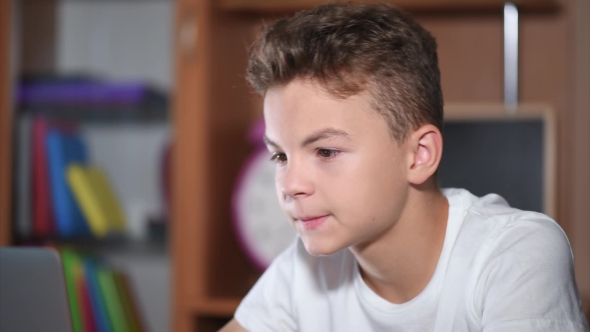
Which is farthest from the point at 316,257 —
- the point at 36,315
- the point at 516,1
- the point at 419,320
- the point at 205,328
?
→ the point at 516,1

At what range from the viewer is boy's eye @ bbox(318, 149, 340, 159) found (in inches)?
35.8

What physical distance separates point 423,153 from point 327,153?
0.46ft

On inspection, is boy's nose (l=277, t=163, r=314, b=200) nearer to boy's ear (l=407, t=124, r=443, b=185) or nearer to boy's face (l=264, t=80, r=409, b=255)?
boy's face (l=264, t=80, r=409, b=255)

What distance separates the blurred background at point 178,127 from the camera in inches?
67.7

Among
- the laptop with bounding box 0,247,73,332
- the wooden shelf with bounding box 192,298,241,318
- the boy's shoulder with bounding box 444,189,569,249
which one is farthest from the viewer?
the wooden shelf with bounding box 192,298,241,318

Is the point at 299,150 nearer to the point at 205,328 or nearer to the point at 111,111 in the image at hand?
the point at 205,328

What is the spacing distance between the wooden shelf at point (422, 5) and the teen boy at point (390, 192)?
75 centimetres

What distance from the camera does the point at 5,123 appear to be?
1.83m

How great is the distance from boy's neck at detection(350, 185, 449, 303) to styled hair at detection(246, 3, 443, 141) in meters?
0.10

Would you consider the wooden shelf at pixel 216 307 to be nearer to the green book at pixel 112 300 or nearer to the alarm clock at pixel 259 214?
the alarm clock at pixel 259 214

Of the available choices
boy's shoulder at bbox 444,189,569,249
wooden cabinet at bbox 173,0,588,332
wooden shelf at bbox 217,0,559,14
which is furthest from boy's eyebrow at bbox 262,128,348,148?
wooden shelf at bbox 217,0,559,14

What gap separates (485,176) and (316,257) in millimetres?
749

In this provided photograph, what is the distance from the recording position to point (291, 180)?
90cm

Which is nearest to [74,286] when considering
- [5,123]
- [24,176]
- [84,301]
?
[84,301]
